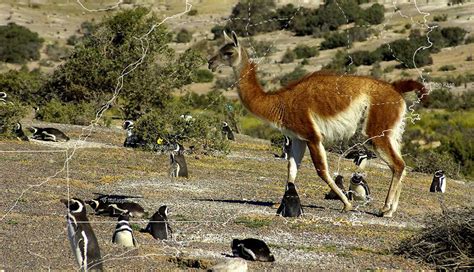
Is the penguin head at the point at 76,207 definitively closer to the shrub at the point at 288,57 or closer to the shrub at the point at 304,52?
the shrub at the point at 288,57

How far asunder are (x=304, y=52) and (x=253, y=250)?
5476 cm

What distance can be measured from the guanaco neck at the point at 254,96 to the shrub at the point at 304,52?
4929cm

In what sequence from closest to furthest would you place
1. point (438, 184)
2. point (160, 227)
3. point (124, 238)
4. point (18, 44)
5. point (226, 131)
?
1. point (124, 238)
2. point (160, 227)
3. point (438, 184)
4. point (226, 131)
5. point (18, 44)

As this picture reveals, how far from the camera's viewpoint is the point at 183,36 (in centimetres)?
7150

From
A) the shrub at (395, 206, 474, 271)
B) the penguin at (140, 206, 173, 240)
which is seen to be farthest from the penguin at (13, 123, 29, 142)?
the shrub at (395, 206, 474, 271)

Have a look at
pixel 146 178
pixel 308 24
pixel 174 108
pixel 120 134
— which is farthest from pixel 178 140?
pixel 308 24

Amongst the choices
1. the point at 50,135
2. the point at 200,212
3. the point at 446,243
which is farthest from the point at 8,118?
the point at 446,243

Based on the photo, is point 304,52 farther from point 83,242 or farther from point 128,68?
point 83,242

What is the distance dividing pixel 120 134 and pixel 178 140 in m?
3.97

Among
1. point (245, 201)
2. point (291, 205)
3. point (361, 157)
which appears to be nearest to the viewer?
point (291, 205)

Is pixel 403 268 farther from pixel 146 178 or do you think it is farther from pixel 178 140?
pixel 178 140

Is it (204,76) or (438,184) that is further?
(204,76)

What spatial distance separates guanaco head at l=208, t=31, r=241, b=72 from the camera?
47.5 ft

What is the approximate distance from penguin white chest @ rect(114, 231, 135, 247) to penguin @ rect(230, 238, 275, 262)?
4.11 feet
